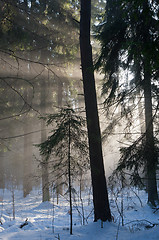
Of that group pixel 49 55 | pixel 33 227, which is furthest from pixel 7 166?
pixel 33 227

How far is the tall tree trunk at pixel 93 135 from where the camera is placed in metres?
5.12

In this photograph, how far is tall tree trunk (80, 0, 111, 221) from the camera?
16.8 ft

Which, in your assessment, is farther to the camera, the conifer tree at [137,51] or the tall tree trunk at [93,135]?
the tall tree trunk at [93,135]

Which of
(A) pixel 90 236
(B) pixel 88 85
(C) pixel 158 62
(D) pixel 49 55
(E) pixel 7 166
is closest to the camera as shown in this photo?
(C) pixel 158 62

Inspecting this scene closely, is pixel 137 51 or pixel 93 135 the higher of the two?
pixel 137 51

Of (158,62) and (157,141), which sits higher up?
(158,62)

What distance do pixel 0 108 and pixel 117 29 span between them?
9.67m

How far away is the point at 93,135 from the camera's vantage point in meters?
5.39

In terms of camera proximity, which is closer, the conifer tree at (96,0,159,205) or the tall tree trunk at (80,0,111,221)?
the conifer tree at (96,0,159,205)

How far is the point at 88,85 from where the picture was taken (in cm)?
578

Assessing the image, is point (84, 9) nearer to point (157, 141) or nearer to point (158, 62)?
point (158, 62)

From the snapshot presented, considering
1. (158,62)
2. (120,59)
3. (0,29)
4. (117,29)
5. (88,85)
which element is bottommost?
(158,62)

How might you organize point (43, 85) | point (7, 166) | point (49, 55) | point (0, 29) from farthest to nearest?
point (7, 166), point (43, 85), point (49, 55), point (0, 29)

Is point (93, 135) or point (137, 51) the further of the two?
point (93, 135)
